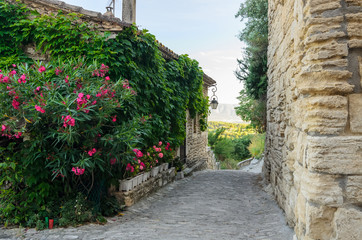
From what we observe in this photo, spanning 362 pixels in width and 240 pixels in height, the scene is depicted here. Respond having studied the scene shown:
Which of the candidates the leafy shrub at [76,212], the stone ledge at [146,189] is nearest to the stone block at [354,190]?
the leafy shrub at [76,212]

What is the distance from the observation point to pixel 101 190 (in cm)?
454

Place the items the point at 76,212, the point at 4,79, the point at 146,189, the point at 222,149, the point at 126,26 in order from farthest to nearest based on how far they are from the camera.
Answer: the point at 222,149 < the point at 146,189 < the point at 126,26 < the point at 76,212 < the point at 4,79

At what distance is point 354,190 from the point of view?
6.43 feet

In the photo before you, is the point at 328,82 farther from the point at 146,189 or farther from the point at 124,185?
the point at 146,189

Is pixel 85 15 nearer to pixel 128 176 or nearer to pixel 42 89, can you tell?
pixel 42 89

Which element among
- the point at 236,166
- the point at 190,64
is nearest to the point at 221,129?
the point at 236,166

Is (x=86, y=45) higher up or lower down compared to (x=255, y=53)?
lower down

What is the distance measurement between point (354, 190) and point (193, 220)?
270cm

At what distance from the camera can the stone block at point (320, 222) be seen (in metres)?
1.99

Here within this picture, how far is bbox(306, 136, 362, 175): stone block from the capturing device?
1.96 meters

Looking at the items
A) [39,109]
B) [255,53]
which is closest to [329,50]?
[39,109]

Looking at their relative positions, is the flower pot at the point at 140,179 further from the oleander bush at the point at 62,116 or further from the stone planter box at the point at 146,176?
the oleander bush at the point at 62,116

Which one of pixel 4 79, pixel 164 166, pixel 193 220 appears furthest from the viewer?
pixel 164 166

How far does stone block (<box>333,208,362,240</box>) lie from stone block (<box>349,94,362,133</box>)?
21.8 inches
